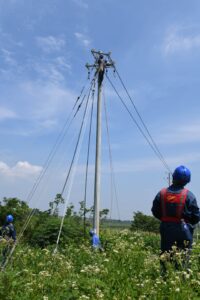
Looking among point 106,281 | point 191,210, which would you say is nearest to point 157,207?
point 191,210

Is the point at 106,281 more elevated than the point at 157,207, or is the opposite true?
the point at 157,207

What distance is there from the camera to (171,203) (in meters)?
6.09

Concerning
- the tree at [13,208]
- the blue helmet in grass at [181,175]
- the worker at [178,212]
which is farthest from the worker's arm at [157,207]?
the tree at [13,208]

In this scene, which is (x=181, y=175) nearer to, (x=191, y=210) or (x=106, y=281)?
(x=191, y=210)

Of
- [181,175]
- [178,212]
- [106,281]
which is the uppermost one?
[181,175]

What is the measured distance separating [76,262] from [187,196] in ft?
10.5

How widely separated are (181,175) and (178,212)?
50cm

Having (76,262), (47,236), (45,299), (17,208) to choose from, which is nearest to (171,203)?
(45,299)

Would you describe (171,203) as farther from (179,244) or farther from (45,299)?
(45,299)

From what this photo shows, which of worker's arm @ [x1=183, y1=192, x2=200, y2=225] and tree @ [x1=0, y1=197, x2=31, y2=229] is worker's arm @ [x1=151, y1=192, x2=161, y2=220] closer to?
worker's arm @ [x1=183, y1=192, x2=200, y2=225]

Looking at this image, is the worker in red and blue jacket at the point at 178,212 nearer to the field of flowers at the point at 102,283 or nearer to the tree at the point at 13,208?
the field of flowers at the point at 102,283

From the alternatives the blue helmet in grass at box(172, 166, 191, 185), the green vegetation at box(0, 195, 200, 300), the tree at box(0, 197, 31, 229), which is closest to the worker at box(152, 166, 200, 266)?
the blue helmet in grass at box(172, 166, 191, 185)

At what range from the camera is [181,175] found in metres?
6.21

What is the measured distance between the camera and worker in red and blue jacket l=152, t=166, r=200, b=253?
6.05m
